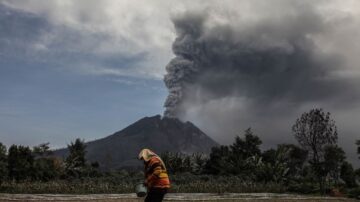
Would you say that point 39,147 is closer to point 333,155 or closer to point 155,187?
point 155,187

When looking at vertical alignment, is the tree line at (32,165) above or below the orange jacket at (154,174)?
above

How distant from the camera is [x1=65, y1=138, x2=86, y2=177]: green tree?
2132 inches

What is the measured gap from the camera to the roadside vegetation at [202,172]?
131 feet

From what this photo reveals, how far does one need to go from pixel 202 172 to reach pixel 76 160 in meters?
16.3

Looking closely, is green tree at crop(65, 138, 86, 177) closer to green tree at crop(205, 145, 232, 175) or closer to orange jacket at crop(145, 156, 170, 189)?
green tree at crop(205, 145, 232, 175)

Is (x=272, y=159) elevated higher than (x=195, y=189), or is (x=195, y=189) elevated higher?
(x=272, y=159)

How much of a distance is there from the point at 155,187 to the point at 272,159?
56660mm

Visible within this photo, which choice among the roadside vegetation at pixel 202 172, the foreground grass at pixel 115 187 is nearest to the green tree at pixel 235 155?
Result: the roadside vegetation at pixel 202 172

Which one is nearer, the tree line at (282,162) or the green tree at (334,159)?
the tree line at (282,162)

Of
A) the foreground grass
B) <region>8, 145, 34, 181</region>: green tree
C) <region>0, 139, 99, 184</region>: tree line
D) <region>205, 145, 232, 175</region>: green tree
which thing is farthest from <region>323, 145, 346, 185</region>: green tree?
<region>8, 145, 34, 181</region>: green tree

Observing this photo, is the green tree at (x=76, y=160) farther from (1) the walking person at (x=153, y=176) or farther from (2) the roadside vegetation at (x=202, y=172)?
(1) the walking person at (x=153, y=176)

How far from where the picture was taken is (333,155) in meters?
79.2

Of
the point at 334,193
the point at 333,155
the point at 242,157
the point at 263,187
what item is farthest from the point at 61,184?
the point at 333,155

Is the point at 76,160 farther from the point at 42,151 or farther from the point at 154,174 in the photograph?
the point at 154,174
